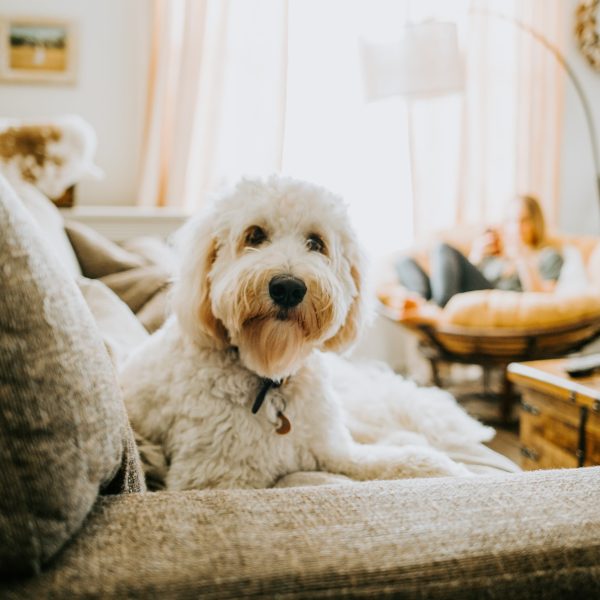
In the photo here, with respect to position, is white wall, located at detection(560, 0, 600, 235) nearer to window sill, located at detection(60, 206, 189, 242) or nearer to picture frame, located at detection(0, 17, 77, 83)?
window sill, located at detection(60, 206, 189, 242)

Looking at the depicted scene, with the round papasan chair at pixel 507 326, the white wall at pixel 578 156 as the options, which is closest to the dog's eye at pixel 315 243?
the round papasan chair at pixel 507 326

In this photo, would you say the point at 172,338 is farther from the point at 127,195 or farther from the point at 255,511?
the point at 127,195

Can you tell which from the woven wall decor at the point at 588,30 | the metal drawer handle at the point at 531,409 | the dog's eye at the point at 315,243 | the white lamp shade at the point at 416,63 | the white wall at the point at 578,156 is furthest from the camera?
the white wall at the point at 578,156

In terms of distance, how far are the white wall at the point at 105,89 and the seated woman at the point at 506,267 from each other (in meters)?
1.93

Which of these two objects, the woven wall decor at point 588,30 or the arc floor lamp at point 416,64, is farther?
the woven wall decor at point 588,30

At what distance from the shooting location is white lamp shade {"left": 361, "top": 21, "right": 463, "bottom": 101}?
357cm

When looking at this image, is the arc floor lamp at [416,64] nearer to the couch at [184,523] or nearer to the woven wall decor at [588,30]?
the woven wall decor at [588,30]

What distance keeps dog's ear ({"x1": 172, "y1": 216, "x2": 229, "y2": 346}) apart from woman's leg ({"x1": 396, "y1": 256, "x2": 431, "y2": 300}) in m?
2.66

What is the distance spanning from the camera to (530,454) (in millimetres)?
2215

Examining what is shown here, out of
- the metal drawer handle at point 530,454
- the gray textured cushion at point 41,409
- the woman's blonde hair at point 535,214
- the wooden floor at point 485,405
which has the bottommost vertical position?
the wooden floor at point 485,405

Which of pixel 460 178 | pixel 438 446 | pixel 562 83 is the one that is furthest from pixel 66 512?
pixel 562 83

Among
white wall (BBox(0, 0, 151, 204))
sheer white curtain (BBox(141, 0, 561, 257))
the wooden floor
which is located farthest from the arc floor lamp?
the wooden floor

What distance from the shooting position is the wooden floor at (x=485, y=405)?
314 cm

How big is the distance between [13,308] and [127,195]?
3.80 m
